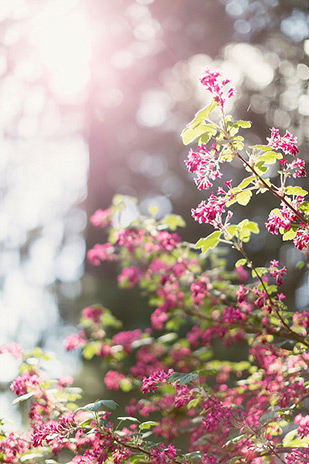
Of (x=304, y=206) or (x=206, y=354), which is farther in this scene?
(x=206, y=354)

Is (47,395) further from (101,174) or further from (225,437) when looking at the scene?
(101,174)

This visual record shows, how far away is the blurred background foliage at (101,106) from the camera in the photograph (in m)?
6.09

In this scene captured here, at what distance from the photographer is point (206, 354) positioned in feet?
13.0

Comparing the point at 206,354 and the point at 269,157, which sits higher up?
the point at 269,157

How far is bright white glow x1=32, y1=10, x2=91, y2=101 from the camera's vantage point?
6105 millimetres

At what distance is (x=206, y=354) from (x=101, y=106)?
4487 mm

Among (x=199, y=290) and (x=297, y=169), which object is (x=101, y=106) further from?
(x=297, y=169)

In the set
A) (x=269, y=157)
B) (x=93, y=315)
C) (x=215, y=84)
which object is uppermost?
(x=215, y=84)

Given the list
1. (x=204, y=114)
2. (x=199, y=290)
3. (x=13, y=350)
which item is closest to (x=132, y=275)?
(x=199, y=290)

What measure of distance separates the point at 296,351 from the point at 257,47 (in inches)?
Answer: 183

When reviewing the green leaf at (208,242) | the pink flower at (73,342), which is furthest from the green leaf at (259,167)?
the pink flower at (73,342)

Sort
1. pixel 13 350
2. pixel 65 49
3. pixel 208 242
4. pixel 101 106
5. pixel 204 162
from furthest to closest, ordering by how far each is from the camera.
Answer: pixel 101 106 < pixel 65 49 < pixel 13 350 < pixel 208 242 < pixel 204 162

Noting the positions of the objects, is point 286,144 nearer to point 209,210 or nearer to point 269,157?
point 269,157

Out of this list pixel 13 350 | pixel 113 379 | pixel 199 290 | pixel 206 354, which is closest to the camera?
pixel 13 350
